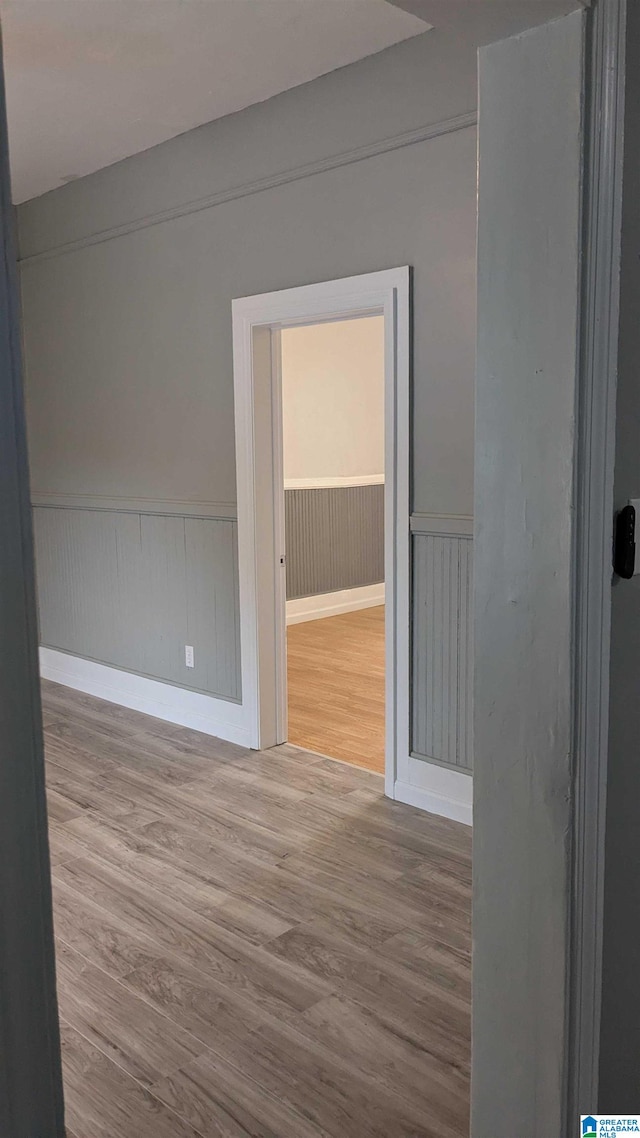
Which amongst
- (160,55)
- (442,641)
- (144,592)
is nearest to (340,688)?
(144,592)

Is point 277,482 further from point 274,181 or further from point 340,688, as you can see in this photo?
point 340,688

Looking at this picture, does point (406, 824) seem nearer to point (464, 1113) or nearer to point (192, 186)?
point (464, 1113)

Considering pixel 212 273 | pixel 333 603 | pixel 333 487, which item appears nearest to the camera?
pixel 212 273

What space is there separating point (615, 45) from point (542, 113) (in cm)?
12

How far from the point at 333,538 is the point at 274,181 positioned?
388cm

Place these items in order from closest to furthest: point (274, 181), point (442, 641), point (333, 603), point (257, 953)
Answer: point (257, 953) → point (442, 641) → point (274, 181) → point (333, 603)

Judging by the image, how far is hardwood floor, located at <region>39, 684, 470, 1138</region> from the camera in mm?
1971

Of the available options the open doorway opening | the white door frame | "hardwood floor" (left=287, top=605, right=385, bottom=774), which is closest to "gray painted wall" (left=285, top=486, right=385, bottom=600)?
the open doorway opening

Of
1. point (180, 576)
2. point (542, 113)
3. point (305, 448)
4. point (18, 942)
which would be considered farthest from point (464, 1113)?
point (305, 448)

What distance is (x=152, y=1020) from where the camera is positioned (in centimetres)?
224

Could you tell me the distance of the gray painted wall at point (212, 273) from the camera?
3.21 meters

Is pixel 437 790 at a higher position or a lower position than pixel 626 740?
lower

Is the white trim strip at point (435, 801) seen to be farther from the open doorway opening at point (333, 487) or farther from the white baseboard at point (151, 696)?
the open doorway opening at point (333, 487)

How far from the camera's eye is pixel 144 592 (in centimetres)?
475
